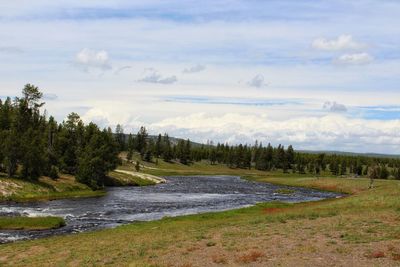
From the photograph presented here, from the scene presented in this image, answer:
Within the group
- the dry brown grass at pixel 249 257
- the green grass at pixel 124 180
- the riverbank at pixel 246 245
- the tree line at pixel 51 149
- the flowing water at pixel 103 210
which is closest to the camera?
the dry brown grass at pixel 249 257

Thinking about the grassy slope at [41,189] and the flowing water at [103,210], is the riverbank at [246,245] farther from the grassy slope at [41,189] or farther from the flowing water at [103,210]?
the grassy slope at [41,189]

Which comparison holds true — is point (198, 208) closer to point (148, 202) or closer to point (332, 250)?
point (148, 202)

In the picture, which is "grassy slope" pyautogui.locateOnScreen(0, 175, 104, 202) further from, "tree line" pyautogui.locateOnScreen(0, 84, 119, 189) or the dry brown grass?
the dry brown grass

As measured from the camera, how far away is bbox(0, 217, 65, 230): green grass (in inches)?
2074

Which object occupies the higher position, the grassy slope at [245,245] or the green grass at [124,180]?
the grassy slope at [245,245]

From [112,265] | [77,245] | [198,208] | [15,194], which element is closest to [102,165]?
[15,194]

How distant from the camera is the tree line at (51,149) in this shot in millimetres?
95438

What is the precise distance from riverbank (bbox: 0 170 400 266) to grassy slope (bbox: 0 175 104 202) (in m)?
41.3

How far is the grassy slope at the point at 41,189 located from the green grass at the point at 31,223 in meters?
26.1

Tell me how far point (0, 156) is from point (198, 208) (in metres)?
44.7

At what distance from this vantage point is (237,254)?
29109 millimetres

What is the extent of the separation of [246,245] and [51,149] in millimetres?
97963

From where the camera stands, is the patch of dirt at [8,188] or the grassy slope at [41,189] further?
the grassy slope at [41,189]

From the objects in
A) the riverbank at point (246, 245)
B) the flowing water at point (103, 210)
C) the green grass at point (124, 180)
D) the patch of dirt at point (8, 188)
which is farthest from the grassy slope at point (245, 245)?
the green grass at point (124, 180)
